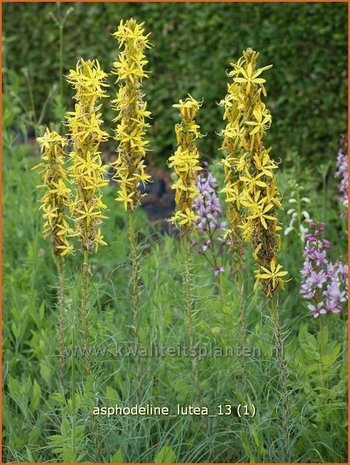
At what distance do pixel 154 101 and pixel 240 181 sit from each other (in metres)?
4.12

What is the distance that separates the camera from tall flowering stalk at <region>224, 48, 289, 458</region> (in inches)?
123

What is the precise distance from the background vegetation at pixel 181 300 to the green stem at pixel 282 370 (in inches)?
0.9

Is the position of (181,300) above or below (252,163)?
below

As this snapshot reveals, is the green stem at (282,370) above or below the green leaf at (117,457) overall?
above

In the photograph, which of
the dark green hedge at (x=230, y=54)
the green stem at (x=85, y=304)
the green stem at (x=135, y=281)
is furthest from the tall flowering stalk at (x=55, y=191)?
the dark green hedge at (x=230, y=54)

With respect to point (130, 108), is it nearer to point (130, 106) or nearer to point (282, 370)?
point (130, 106)

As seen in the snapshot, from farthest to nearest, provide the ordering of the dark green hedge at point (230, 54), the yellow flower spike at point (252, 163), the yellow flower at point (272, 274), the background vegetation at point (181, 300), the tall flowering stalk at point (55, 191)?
the dark green hedge at point (230, 54) → the background vegetation at point (181, 300) → the tall flowering stalk at point (55, 191) → the yellow flower at point (272, 274) → the yellow flower spike at point (252, 163)

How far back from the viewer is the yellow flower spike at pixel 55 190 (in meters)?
3.38

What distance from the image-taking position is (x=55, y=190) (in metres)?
3.41

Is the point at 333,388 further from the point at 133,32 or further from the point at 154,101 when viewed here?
the point at 154,101

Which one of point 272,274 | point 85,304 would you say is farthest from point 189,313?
point 272,274

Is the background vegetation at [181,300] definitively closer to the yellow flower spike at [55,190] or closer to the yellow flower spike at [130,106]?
the yellow flower spike at [55,190]

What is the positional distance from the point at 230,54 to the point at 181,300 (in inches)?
120

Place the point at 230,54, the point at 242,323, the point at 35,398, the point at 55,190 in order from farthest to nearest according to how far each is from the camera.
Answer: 1. the point at 230,54
2. the point at 35,398
3. the point at 242,323
4. the point at 55,190
